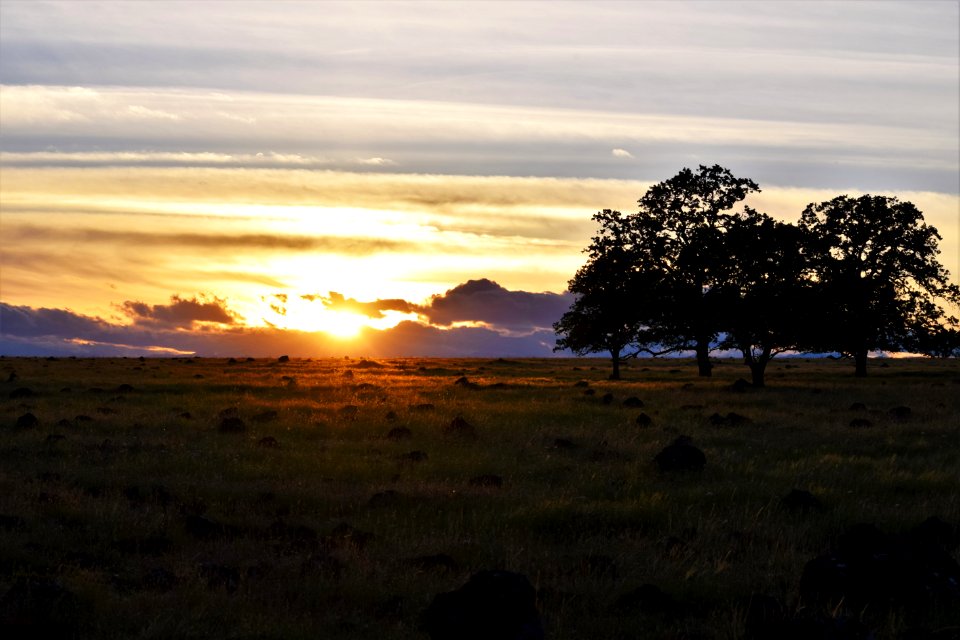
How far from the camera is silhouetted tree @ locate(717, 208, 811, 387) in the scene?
5094cm

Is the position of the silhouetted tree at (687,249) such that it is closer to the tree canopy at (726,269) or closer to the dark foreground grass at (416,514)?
the tree canopy at (726,269)

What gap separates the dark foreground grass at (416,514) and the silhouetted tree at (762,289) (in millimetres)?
21127

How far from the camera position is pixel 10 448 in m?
21.0

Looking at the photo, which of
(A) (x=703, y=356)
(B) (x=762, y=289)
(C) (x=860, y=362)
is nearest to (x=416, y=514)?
(B) (x=762, y=289)

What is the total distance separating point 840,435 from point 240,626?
20.7 m

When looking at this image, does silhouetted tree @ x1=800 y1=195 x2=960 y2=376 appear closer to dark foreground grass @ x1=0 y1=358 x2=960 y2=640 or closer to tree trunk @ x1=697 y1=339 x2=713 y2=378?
tree trunk @ x1=697 y1=339 x2=713 y2=378

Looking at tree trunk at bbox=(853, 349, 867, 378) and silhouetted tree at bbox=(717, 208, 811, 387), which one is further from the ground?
silhouetted tree at bbox=(717, 208, 811, 387)

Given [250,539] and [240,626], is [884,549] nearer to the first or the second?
[240,626]

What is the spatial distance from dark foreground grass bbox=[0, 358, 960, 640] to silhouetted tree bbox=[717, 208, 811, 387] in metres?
21.1

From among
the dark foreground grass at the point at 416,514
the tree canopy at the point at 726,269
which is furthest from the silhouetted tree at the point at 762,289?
the dark foreground grass at the point at 416,514

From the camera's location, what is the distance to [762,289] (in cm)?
5281

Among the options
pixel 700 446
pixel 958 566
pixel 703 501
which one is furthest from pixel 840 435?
pixel 958 566

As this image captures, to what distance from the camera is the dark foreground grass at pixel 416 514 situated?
9.96 metres

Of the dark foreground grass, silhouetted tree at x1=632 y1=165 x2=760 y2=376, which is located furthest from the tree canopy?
the dark foreground grass
